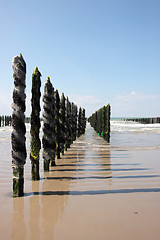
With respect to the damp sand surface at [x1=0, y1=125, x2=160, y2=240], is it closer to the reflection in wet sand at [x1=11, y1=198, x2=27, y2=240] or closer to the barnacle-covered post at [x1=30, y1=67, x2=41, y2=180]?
the reflection in wet sand at [x1=11, y1=198, x2=27, y2=240]

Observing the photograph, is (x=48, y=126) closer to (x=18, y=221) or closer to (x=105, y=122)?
(x=18, y=221)

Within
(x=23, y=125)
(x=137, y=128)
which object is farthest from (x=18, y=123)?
(x=137, y=128)

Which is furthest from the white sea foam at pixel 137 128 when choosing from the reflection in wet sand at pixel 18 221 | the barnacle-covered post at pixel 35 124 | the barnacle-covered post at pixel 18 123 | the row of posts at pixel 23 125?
the reflection in wet sand at pixel 18 221

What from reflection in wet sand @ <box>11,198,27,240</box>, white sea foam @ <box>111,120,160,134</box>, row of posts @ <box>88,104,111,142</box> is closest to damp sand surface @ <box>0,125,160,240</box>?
reflection in wet sand @ <box>11,198,27,240</box>

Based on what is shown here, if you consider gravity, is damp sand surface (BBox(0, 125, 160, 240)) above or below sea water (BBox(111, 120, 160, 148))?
below

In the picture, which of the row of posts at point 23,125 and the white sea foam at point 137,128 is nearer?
the row of posts at point 23,125

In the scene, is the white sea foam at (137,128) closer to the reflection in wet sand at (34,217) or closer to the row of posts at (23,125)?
the row of posts at (23,125)

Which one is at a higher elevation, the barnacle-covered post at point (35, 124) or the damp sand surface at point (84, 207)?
the barnacle-covered post at point (35, 124)

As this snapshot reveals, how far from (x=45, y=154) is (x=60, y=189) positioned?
2318 millimetres

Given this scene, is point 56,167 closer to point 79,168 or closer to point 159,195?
point 79,168

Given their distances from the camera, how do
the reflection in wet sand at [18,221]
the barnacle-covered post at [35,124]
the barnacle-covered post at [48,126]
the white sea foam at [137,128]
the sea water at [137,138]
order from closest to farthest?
the reflection in wet sand at [18,221] → the barnacle-covered post at [35,124] → the barnacle-covered post at [48,126] → the sea water at [137,138] → the white sea foam at [137,128]

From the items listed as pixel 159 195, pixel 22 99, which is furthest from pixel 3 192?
pixel 159 195

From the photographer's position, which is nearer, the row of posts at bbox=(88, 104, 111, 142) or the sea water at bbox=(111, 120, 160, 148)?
the sea water at bbox=(111, 120, 160, 148)

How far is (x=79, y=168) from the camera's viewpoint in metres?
8.21
